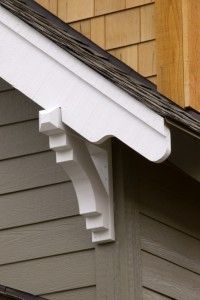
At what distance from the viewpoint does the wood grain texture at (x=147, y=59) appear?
22.8 feet

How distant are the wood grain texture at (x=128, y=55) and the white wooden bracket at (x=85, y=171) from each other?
1.25 metres

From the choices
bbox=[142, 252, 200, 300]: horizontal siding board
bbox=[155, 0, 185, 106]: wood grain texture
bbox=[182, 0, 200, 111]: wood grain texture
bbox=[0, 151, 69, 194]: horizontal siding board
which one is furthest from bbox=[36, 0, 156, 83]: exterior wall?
bbox=[142, 252, 200, 300]: horizontal siding board

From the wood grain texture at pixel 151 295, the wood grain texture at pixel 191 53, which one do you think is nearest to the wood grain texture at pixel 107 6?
the wood grain texture at pixel 191 53

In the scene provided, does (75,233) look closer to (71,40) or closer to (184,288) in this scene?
(184,288)

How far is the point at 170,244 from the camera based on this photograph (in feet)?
20.2

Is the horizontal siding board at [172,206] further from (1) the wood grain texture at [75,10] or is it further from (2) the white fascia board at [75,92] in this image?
(1) the wood grain texture at [75,10]

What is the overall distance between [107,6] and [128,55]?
420 millimetres

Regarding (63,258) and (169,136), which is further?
(63,258)

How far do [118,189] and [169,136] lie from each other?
696 mm

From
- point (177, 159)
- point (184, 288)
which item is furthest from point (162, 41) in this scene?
point (184, 288)

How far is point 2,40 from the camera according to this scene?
6.14m

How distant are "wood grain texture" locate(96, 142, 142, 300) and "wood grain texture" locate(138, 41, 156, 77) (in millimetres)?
1077

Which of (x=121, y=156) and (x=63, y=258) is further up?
(x=121, y=156)

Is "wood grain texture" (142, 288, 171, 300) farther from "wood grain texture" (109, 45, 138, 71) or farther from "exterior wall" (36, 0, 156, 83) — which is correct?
"wood grain texture" (109, 45, 138, 71)
